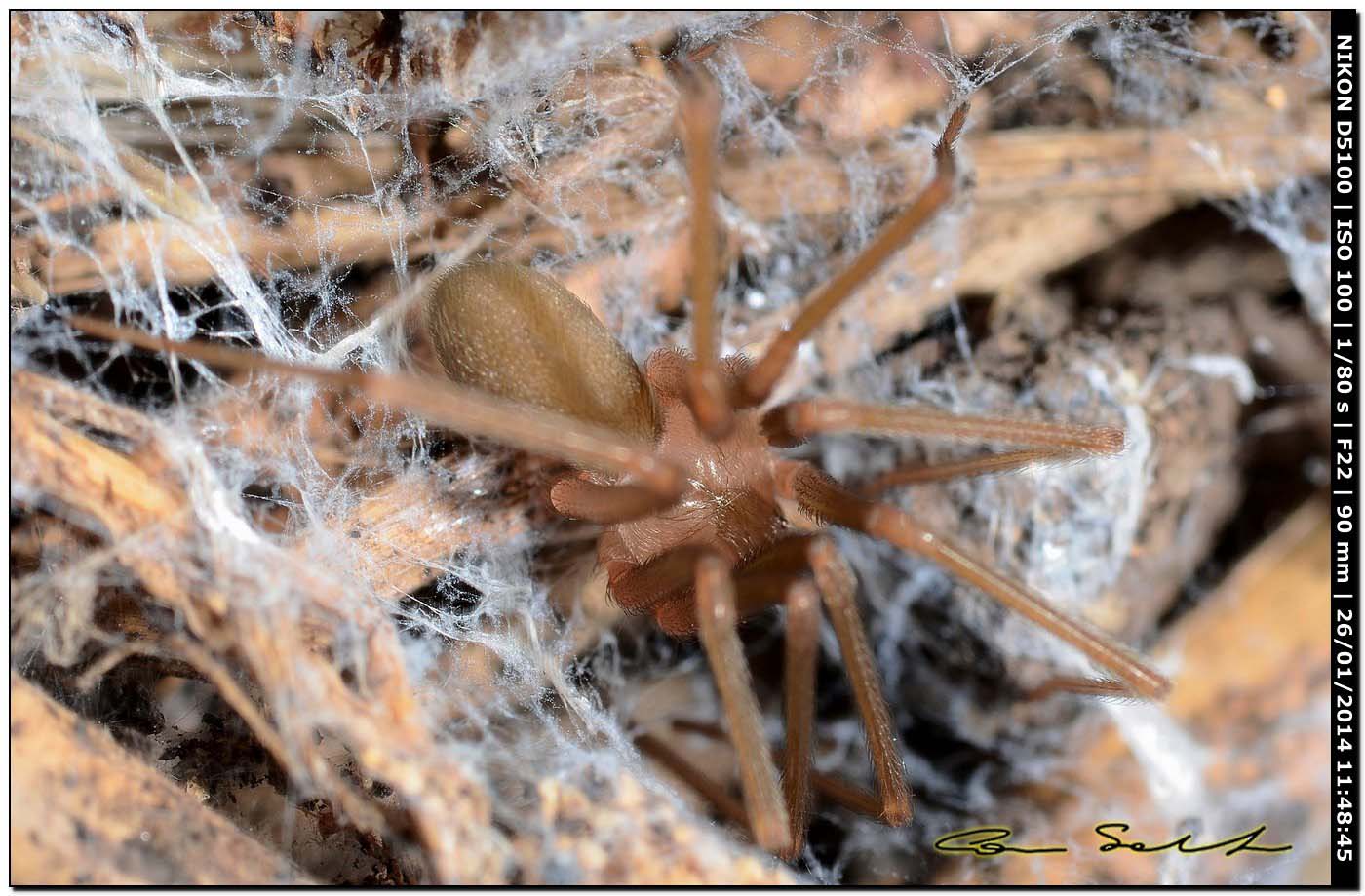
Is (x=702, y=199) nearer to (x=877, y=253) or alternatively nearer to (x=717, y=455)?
(x=877, y=253)

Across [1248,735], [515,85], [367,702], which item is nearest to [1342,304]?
[1248,735]

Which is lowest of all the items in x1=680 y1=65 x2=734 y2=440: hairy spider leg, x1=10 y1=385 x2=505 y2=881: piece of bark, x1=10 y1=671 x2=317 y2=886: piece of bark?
x1=10 y1=671 x2=317 y2=886: piece of bark

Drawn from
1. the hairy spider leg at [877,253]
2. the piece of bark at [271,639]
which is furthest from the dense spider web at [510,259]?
the hairy spider leg at [877,253]
